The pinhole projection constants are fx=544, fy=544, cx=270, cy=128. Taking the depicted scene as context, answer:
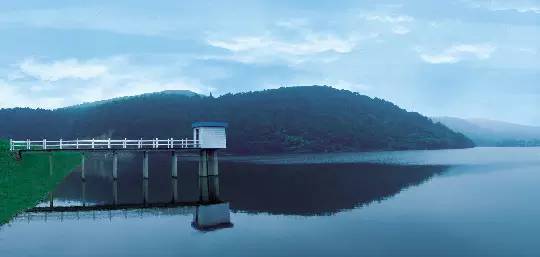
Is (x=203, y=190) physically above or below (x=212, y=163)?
below

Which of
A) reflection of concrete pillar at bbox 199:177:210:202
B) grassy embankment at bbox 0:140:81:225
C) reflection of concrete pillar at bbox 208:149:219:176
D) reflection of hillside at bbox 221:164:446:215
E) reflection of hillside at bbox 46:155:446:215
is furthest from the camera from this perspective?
reflection of concrete pillar at bbox 208:149:219:176

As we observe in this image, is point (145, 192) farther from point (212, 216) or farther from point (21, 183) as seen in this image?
point (212, 216)

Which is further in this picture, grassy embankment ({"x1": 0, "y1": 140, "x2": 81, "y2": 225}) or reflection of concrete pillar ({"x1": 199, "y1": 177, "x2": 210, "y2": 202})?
reflection of concrete pillar ({"x1": 199, "y1": 177, "x2": 210, "y2": 202})

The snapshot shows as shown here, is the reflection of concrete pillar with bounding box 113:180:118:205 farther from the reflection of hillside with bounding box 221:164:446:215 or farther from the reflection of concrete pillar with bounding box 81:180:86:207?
the reflection of hillside with bounding box 221:164:446:215

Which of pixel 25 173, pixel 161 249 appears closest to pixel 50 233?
pixel 161 249

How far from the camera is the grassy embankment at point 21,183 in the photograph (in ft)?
126

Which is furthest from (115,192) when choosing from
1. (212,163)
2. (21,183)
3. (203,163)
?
(212,163)

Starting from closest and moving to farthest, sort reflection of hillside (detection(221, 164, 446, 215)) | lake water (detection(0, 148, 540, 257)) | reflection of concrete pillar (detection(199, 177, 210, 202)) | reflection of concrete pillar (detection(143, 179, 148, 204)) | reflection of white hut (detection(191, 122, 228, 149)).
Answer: lake water (detection(0, 148, 540, 257))
reflection of hillside (detection(221, 164, 446, 215))
reflection of concrete pillar (detection(143, 179, 148, 204))
reflection of concrete pillar (detection(199, 177, 210, 202))
reflection of white hut (detection(191, 122, 228, 149))

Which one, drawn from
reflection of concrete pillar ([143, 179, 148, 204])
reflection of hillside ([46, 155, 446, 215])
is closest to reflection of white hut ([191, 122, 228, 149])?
reflection of hillside ([46, 155, 446, 215])

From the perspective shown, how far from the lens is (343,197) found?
169 feet

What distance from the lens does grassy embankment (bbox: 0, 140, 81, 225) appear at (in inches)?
1517

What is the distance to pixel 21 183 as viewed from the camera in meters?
48.2

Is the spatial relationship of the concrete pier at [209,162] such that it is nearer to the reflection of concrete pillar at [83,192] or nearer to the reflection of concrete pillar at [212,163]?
the reflection of concrete pillar at [212,163]

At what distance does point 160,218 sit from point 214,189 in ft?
63.5
